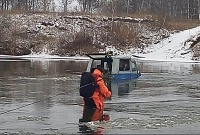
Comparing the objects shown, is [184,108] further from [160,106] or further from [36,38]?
[36,38]


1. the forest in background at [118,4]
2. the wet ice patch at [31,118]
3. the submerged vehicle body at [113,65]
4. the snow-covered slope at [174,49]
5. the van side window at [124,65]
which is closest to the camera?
the wet ice patch at [31,118]

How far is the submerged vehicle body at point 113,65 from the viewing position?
23.3 m

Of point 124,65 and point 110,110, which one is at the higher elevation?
point 124,65

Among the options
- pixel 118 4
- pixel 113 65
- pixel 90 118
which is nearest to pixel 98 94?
pixel 90 118

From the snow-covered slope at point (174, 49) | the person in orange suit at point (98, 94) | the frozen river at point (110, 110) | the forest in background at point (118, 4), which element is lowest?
the snow-covered slope at point (174, 49)

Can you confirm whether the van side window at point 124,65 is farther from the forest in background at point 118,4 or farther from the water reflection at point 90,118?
the forest in background at point 118,4

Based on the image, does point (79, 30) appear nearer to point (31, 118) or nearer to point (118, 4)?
point (118, 4)

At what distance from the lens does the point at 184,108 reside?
14.4 metres

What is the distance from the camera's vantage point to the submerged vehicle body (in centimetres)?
2333

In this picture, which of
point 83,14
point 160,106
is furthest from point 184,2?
point 160,106

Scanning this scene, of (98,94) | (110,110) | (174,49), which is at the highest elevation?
(98,94)

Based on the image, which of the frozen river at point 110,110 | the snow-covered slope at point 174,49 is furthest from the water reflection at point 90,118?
the snow-covered slope at point 174,49

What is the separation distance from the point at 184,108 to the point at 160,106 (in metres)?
0.88

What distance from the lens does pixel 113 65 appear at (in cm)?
2372
